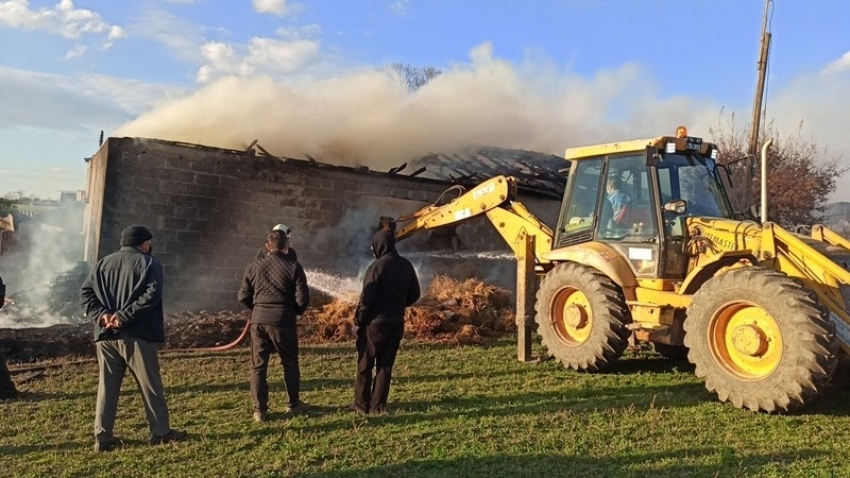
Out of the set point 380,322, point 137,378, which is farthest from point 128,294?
point 380,322

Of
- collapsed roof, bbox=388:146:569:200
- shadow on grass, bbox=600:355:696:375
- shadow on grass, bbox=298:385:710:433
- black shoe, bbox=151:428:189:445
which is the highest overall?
collapsed roof, bbox=388:146:569:200

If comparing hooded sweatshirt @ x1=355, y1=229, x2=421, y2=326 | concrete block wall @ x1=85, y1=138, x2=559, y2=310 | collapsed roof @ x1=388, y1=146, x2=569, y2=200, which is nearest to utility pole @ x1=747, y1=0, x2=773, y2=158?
collapsed roof @ x1=388, y1=146, x2=569, y2=200

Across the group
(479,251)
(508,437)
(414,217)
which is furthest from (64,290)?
(508,437)

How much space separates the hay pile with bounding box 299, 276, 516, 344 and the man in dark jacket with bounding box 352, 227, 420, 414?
386 cm

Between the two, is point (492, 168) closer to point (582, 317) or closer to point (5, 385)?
point (582, 317)

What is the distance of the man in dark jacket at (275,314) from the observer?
18.5 ft

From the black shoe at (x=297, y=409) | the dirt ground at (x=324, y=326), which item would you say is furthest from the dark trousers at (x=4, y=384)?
the black shoe at (x=297, y=409)

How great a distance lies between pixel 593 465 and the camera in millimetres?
4520

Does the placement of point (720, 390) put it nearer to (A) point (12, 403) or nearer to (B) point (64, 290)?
(A) point (12, 403)

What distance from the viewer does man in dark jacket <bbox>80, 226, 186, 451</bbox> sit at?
498 cm

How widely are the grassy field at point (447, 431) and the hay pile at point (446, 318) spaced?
233 centimetres

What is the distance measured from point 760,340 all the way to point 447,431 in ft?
9.35

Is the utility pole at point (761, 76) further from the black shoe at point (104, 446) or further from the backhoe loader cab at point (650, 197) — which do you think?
the black shoe at point (104, 446)

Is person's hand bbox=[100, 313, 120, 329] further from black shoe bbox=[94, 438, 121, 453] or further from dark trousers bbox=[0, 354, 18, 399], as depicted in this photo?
dark trousers bbox=[0, 354, 18, 399]
